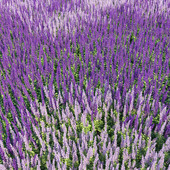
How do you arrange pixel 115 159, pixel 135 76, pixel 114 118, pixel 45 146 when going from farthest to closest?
pixel 135 76, pixel 114 118, pixel 45 146, pixel 115 159

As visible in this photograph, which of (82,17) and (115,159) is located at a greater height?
(82,17)

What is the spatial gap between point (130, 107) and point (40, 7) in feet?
17.9

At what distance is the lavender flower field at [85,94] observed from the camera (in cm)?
191

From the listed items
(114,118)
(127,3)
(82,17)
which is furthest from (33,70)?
(127,3)

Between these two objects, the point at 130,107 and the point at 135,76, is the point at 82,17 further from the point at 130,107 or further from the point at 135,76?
the point at 130,107

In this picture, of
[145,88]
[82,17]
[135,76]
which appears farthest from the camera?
[82,17]

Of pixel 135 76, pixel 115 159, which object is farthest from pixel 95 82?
pixel 115 159

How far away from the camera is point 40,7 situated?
20.8 feet

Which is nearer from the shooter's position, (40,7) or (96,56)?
(96,56)

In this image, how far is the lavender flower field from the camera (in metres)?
1.91

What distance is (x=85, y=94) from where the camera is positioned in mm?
2811

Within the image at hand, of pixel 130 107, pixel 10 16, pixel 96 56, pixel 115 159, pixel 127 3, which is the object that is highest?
pixel 127 3

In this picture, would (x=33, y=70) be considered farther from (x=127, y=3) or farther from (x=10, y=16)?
(x=127, y=3)

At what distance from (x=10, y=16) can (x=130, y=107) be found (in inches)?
195
